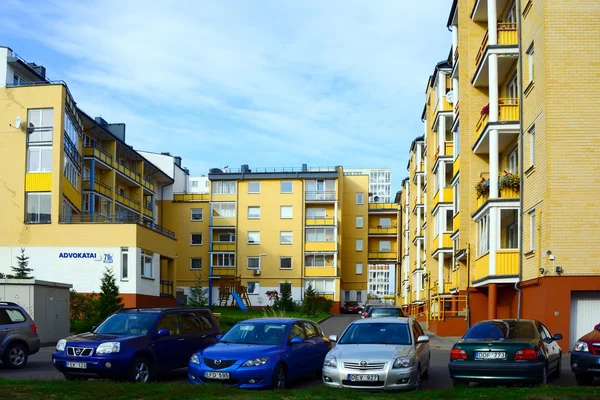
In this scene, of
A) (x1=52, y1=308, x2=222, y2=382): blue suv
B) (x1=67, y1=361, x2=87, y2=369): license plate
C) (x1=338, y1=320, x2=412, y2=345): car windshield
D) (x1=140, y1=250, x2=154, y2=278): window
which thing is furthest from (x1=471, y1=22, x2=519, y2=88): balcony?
(x1=140, y1=250, x2=154, y2=278): window

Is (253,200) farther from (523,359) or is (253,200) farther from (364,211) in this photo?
(523,359)

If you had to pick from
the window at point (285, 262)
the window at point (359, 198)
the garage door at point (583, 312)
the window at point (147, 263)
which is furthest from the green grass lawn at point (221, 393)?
the window at point (359, 198)

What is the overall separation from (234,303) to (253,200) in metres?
10.6

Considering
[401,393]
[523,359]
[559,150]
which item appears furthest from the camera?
[559,150]

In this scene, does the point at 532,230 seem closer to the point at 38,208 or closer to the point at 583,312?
the point at 583,312

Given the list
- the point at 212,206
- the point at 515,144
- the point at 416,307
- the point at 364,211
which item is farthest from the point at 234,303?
the point at 515,144

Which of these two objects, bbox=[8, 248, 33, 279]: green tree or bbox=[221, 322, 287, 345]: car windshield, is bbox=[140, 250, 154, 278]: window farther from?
bbox=[221, 322, 287, 345]: car windshield

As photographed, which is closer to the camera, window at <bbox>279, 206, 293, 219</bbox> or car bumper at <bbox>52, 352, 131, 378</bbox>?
car bumper at <bbox>52, 352, 131, 378</bbox>

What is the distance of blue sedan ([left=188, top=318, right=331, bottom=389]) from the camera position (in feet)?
45.3

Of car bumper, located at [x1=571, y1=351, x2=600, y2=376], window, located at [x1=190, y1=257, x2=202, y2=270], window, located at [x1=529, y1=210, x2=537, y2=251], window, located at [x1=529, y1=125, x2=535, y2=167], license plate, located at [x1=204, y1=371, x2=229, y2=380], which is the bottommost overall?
license plate, located at [x1=204, y1=371, x2=229, y2=380]

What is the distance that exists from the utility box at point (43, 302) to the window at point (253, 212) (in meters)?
46.7

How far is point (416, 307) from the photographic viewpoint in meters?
51.7

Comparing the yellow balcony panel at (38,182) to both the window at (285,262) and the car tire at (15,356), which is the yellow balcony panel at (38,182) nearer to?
the car tire at (15,356)

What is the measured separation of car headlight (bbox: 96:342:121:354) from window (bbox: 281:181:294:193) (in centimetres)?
6127
